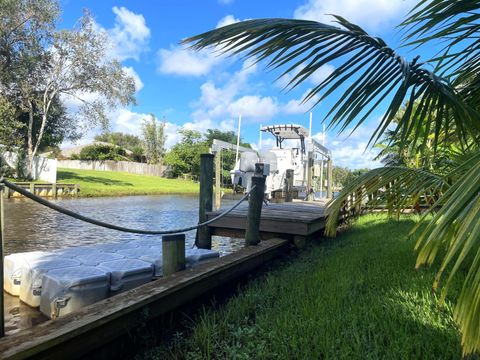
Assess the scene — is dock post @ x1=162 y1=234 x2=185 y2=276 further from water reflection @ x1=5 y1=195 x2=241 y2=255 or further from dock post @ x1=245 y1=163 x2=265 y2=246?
water reflection @ x1=5 y1=195 x2=241 y2=255

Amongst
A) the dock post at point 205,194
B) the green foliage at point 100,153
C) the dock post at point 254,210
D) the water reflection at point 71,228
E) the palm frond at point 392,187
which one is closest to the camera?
the palm frond at point 392,187

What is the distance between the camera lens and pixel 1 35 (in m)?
17.0

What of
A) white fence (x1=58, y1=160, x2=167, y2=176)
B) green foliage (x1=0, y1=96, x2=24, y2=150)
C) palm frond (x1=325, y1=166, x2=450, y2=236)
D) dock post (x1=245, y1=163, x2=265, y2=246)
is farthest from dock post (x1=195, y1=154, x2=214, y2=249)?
white fence (x1=58, y1=160, x2=167, y2=176)

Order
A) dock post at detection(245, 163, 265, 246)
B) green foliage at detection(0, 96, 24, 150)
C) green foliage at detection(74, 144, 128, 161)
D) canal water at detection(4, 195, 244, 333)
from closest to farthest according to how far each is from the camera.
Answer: canal water at detection(4, 195, 244, 333)
dock post at detection(245, 163, 265, 246)
green foliage at detection(0, 96, 24, 150)
green foliage at detection(74, 144, 128, 161)

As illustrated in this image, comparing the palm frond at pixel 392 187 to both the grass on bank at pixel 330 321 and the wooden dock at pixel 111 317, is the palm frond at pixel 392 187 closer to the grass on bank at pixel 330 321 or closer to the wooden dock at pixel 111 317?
the grass on bank at pixel 330 321

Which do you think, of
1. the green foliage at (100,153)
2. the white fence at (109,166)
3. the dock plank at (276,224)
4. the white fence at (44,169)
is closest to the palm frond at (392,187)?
the dock plank at (276,224)

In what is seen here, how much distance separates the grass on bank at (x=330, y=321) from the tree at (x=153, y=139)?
1780 inches

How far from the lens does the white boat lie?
13.1m

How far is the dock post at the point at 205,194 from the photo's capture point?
4.85m

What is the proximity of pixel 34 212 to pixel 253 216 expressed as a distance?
30.3 ft

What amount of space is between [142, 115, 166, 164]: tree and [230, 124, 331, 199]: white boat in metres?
34.0

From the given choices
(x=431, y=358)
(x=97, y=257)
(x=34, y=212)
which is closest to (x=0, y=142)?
(x=34, y=212)

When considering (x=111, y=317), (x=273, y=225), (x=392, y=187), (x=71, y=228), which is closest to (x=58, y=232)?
(x=71, y=228)

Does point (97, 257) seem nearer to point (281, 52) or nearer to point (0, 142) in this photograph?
point (281, 52)
